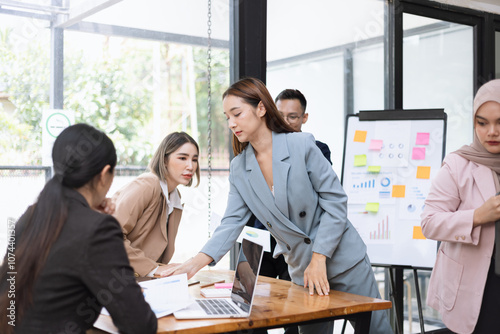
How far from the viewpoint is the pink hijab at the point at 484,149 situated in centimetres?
201

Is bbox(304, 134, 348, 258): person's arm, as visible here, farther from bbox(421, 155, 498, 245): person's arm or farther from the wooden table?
bbox(421, 155, 498, 245): person's arm

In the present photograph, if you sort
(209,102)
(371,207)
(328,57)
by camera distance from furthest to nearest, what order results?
(328,57)
(371,207)
(209,102)

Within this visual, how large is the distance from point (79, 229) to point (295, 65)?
252cm

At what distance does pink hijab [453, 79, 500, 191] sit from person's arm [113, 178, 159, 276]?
Result: 137 centimetres

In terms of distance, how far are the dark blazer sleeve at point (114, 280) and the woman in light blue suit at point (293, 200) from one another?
0.66m

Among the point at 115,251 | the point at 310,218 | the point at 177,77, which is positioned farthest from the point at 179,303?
the point at 177,77

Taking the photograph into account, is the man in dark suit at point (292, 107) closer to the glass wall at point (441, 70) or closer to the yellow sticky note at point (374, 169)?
the yellow sticky note at point (374, 169)

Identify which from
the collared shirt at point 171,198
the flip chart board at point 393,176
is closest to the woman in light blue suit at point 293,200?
the collared shirt at point 171,198

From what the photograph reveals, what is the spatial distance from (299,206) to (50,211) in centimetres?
98

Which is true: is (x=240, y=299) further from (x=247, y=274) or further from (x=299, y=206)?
(x=299, y=206)

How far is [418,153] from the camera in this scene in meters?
3.47

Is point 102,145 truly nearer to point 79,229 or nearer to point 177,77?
point 79,229

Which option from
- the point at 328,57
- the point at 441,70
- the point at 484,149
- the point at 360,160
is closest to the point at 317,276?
the point at 484,149

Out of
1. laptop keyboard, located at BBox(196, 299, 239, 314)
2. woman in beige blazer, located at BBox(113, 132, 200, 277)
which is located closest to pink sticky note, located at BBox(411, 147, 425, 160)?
woman in beige blazer, located at BBox(113, 132, 200, 277)
